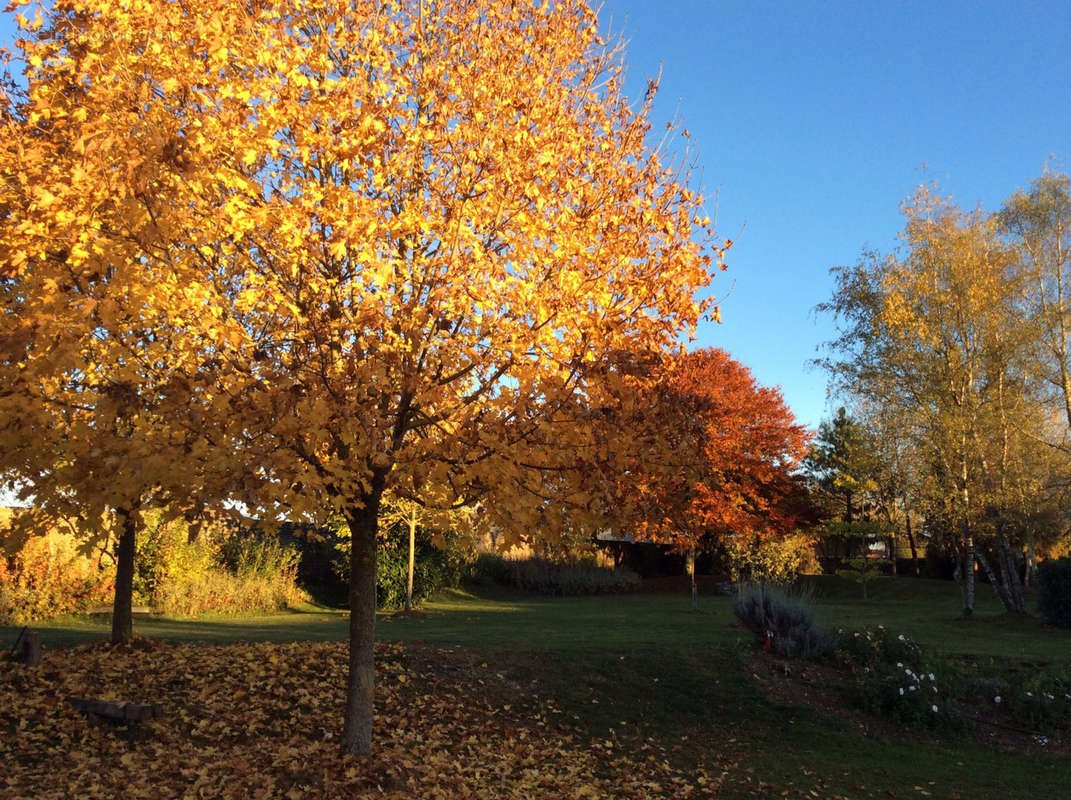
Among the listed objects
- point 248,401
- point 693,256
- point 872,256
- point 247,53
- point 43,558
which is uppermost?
point 872,256

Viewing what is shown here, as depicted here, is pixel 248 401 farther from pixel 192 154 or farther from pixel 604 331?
pixel 604 331

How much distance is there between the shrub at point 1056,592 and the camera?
56.3 ft

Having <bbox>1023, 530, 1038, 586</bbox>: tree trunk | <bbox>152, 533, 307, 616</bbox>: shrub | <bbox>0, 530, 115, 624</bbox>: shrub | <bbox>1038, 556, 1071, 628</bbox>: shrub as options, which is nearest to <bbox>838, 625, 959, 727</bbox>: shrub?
<bbox>1038, 556, 1071, 628</bbox>: shrub

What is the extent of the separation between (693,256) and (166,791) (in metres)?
5.69

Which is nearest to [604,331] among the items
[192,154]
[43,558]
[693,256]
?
[693,256]

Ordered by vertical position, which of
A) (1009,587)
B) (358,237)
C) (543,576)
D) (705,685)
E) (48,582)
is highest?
(358,237)

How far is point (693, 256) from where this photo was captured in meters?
6.00

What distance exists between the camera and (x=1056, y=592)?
57.0 feet

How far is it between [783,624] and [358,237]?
404 inches

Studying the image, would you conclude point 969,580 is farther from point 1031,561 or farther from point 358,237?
point 358,237

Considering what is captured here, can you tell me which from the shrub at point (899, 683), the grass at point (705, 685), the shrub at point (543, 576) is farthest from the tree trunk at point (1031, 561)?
the shrub at point (899, 683)

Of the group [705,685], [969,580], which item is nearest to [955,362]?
[969,580]

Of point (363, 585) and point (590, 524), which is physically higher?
point (590, 524)

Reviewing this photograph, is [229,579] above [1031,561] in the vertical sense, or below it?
below
